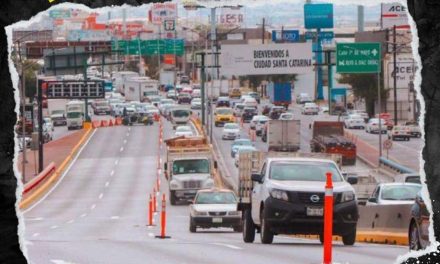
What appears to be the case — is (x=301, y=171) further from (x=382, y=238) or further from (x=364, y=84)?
(x=364, y=84)

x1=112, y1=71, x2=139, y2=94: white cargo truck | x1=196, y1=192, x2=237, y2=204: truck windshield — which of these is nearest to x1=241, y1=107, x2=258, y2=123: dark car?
x1=112, y1=71, x2=139, y2=94: white cargo truck

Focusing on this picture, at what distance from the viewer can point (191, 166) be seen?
5725 cm

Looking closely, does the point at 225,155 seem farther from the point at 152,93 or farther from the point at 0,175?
the point at 0,175

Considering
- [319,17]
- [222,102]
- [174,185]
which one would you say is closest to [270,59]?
[319,17]

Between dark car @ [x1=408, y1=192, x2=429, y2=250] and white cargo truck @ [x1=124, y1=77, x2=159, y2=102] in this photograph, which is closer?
dark car @ [x1=408, y1=192, x2=429, y2=250]

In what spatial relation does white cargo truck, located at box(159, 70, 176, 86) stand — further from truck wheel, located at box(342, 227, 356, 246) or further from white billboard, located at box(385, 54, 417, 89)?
truck wheel, located at box(342, 227, 356, 246)

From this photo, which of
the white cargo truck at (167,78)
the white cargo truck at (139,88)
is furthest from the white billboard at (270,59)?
the white cargo truck at (167,78)

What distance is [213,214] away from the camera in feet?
118

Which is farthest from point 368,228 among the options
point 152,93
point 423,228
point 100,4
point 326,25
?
point 152,93

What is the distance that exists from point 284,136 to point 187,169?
25.3 meters

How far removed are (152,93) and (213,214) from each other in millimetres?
102250

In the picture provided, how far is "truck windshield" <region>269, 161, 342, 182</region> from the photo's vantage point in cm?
2250

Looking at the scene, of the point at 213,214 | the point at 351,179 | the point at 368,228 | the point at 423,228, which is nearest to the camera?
the point at 423,228

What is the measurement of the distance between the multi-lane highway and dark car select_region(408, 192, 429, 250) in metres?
1.85
